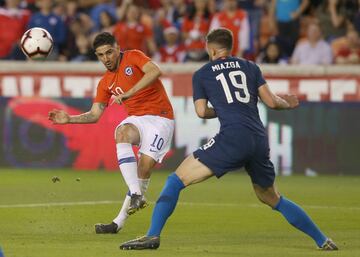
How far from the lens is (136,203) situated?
37.5 feet

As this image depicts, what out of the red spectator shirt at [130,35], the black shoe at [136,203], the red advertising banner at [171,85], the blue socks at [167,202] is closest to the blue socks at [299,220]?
the blue socks at [167,202]

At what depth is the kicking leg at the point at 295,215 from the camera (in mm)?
10250

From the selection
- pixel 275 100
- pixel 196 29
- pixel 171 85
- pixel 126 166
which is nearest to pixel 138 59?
pixel 126 166

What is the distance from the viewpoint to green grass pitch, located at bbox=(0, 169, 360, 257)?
1056 cm

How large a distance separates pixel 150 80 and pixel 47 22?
413 inches

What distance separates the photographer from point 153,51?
71.9 ft

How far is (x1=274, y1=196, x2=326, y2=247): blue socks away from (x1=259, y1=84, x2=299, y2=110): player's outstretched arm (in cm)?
87

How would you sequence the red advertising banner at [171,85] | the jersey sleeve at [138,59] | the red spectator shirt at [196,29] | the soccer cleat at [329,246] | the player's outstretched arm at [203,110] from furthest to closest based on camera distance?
the red spectator shirt at [196,29] → the red advertising banner at [171,85] → the jersey sleeve at [138,59] → the soccer cleat at [329,246] → the player's outstretched arm at [203,110]

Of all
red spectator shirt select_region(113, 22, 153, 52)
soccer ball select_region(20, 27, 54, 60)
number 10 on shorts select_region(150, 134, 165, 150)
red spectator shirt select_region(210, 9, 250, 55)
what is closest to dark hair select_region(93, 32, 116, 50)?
number 10 on shorts select_region(150, 134, 165, 150)

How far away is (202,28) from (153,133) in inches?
386

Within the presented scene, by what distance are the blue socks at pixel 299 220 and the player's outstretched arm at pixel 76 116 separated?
2.48 m

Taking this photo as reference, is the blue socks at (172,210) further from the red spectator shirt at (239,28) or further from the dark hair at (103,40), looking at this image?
the red spectator shirt at (239,28)

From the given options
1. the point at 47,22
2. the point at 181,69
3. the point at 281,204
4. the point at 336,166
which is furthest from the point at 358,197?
the point at 47,22

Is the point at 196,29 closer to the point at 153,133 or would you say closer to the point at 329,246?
the point at 153,133
